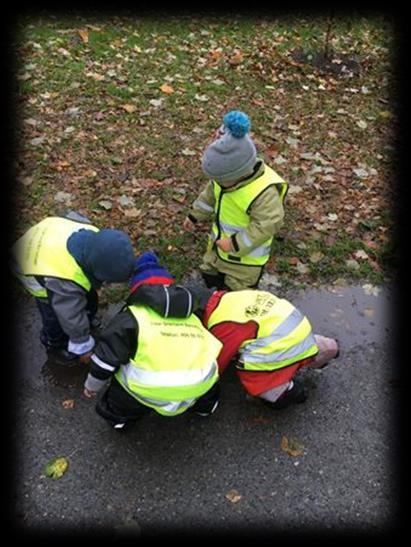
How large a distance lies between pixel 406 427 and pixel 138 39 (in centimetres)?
579

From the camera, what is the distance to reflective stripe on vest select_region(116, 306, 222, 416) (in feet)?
9.13

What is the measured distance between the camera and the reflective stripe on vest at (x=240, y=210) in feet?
11.3

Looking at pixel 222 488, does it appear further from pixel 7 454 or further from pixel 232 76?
pixel 232 76

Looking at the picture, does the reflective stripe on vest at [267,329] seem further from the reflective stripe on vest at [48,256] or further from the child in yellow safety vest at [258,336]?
the reflective stripe on vest at [48,256]

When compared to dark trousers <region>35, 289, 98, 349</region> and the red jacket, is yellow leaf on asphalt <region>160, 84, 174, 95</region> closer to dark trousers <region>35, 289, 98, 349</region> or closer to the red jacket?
dark trousers <region>35, 289, 98, 349</region>

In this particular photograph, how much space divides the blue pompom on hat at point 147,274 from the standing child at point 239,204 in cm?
68

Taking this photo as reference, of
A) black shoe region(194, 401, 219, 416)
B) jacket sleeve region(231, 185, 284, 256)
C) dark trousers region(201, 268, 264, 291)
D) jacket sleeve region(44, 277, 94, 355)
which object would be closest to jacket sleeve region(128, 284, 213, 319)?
jacket sleeve region(44, 277, 94, 355)

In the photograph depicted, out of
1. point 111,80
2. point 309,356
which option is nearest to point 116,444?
point 309,356

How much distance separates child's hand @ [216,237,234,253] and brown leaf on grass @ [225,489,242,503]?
4.77ft

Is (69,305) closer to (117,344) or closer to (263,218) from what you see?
(117,344)

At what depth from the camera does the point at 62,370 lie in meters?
3.54

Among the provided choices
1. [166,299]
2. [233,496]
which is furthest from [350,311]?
[166,299]

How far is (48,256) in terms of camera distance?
3092 millimetres

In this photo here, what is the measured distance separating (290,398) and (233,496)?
652 millimetres
